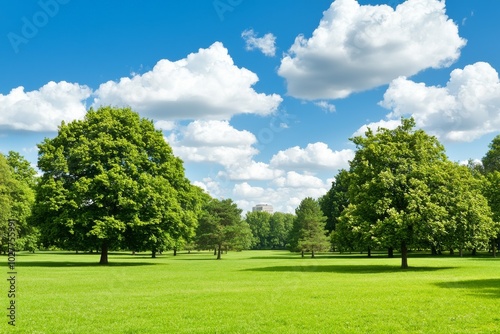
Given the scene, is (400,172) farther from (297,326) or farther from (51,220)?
(51,220)

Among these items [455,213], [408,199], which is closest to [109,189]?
[408,199]

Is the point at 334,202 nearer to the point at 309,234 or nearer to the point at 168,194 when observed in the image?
the point at 309,234

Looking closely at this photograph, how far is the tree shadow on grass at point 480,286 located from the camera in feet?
75.9

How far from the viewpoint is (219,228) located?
79.3m

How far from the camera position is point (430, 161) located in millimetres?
45438

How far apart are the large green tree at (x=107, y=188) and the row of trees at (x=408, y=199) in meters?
20.3

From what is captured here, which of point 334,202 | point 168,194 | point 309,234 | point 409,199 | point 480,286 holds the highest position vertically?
point 334,202

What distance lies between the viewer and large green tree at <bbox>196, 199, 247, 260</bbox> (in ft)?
260

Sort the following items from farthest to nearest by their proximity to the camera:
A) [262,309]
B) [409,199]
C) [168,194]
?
[168,194]
[409,199]
[262,309]

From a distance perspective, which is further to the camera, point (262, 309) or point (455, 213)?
point (455, 213)

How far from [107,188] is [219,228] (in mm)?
31563

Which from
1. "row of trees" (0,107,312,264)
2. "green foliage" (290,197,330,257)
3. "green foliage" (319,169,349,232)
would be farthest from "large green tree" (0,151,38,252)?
"green foliage" (319,169,349,232)

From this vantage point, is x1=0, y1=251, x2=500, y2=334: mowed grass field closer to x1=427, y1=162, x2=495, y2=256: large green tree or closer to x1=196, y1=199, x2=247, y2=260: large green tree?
x1=427, y1=162, x2=495, y2=256: large green tree

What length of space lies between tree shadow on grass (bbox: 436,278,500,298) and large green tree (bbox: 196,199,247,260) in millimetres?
52587
